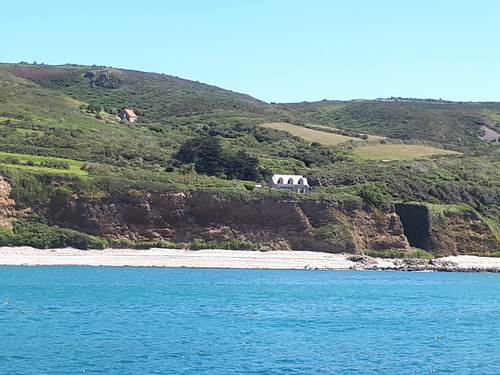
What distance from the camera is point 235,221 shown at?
64.7m

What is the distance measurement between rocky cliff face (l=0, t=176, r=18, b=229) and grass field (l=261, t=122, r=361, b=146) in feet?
201

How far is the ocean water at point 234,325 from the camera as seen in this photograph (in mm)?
25344

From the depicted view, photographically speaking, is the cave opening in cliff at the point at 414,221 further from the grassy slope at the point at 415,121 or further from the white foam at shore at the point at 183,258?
the grassy slope at the point at 415,121

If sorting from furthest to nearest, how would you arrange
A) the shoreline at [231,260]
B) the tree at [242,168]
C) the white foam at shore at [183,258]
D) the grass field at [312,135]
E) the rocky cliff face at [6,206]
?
the grass field at [312,135] < the tree at [242,168] < the rocky cliff face at [6,206] < the shoreline at [231,260] < the white foam at shore at [183,258]

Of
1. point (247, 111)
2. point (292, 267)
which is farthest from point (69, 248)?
point (247, 111)

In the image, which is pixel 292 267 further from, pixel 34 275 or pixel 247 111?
pixel 247 111

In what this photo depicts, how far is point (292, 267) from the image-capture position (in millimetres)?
62500

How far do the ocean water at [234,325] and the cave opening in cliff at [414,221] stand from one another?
1795 centimetres

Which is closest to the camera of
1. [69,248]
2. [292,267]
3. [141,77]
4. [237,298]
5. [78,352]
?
[78,352]

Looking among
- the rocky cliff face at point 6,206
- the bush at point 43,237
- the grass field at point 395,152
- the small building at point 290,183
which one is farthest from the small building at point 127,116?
the bush at point 43,237

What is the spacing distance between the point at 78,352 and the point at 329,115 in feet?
471

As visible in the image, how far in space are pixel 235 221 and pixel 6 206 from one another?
1763 centimetres

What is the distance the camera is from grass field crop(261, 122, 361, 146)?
379 ft

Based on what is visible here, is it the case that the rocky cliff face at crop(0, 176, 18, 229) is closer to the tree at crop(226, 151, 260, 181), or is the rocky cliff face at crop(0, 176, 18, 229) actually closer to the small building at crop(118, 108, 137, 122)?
the tree at crop(226, 151, 260, 181)
